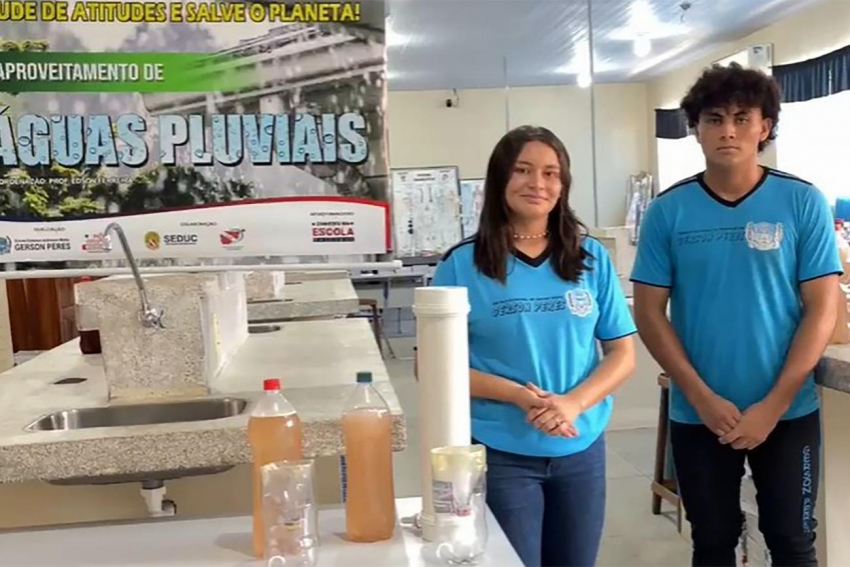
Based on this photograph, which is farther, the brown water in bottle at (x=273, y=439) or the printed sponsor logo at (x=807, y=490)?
the printed sponsor logo at (x=807, y=490)

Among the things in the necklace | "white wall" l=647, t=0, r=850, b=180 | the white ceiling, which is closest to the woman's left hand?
the necklace

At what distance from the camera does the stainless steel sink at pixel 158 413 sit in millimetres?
1910

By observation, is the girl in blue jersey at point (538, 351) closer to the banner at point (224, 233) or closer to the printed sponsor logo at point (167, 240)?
the banner at point (224, 233)

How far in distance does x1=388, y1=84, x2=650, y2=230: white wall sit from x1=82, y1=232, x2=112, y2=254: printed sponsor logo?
Answer: 29.1ft

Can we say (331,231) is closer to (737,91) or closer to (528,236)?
(528,236)

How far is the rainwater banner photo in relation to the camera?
5.43ft

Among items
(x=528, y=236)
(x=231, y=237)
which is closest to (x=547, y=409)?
(x=528, y=236)

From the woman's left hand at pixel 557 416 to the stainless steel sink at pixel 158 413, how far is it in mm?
647

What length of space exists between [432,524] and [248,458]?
52 centimetres

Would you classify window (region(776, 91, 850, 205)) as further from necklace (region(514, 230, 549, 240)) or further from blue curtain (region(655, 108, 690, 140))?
necklace (region(514, 230, 549, 240))

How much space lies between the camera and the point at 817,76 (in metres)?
7.01

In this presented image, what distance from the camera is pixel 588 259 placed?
1828 millimetres

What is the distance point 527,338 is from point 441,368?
1.59 feet

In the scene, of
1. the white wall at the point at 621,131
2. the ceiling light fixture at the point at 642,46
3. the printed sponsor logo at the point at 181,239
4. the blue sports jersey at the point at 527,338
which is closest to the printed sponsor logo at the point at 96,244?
the printed sponsor logo at the point at 181,239
